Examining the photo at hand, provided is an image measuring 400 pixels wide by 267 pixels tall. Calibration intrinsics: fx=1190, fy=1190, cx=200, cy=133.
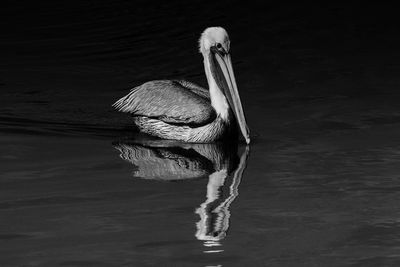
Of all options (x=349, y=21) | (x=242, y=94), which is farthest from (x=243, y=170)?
(x=349, y=21)

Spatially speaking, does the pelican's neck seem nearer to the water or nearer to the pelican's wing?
the pelican's wing

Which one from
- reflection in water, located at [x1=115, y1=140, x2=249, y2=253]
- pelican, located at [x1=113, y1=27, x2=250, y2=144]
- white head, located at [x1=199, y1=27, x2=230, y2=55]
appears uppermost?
white head, located at [x1=199, y1=27, x2=230, y2=55]

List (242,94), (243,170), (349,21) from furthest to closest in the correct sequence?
(349,21) → (242,94) → (243,170)

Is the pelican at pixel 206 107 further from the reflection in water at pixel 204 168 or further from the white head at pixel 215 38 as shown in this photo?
the reflection in water at pixel 204 168

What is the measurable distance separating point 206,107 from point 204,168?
3.34 ft

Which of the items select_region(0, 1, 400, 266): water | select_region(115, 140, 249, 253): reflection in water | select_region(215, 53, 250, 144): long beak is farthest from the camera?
select_region(215, 53, 250, 144): long beak

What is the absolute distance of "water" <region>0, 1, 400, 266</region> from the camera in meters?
5.64

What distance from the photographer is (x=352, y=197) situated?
21.5 feet

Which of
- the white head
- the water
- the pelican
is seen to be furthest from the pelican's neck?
the water

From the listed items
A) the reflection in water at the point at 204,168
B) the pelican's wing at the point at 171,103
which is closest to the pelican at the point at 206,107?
the pelican's wing at the point at 171,103

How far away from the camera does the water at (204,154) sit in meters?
5.64

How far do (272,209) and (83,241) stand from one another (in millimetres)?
1130

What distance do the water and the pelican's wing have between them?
0.19 metres

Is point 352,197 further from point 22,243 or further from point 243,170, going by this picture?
point 22,243
